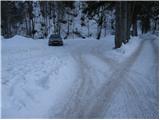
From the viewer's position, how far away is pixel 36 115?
25.4 ft

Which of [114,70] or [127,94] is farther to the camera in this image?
Answer: [114,70]

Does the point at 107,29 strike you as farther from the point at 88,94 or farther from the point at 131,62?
the point at 88,94

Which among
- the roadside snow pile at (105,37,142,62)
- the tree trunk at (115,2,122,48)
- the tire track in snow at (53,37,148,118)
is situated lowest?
the tire track in snow at (53,37,148,118)

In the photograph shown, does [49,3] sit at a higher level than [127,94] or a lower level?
higher

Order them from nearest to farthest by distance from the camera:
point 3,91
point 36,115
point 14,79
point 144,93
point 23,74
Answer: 1. point 36,115
2. point 3,91
3. point 144,93
4. point 14,79
5. point 23,74

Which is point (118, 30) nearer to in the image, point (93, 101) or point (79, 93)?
point (79, 93)

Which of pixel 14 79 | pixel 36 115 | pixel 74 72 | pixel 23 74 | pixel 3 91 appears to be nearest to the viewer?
pixel 36 115

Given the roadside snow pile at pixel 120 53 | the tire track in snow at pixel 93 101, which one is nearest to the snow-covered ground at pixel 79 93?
the tire track in snow at pixel 93 101

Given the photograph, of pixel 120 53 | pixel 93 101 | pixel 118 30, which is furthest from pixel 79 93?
pixel 118 30

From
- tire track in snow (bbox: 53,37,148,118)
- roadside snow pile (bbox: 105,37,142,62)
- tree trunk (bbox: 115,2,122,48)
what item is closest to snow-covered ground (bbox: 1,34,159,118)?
tire track in snow (bbox: 53,37,148,118)

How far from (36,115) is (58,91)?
2.36 meters

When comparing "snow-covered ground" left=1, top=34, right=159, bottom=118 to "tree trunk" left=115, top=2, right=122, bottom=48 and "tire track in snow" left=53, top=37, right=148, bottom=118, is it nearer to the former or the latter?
"tire track in snow" left=53, top=37, right=148, bottom=118

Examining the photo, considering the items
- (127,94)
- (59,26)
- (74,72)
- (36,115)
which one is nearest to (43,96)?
(36,115)

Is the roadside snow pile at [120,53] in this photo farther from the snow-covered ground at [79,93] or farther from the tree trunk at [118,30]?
the snow-covered ground at [79,93]
